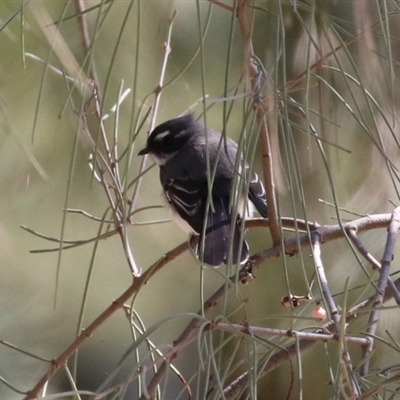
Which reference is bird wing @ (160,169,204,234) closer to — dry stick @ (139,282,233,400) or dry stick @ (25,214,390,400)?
dry stick @ (25,214,390,400)

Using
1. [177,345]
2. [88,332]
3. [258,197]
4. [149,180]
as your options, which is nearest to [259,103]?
[177,345]

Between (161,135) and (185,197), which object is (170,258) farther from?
(161,135)

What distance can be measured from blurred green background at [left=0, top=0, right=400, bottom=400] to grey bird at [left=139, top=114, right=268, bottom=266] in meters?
0.07

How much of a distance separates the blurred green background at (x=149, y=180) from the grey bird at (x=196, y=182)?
67 mm

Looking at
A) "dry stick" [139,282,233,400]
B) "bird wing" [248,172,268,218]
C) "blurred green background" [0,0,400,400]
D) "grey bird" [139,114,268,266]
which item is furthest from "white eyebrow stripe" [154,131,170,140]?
"dry stick" [139,282,233,400]

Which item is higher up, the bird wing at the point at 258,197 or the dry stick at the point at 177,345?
the bird wing at the point at 258,197

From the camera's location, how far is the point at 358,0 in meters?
1.01

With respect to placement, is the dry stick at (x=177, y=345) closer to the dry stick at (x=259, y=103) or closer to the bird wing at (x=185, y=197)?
the dry stick at (x=259, y=103)

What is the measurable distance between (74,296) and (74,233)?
9.8 inches

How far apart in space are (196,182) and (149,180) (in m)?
0.17

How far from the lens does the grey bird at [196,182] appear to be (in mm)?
1482

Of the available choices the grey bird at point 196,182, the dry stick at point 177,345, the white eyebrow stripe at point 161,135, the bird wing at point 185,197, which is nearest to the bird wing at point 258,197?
the grey bird at point 196,182

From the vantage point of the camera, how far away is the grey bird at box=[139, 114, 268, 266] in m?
1.48

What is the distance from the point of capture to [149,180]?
1.99m
